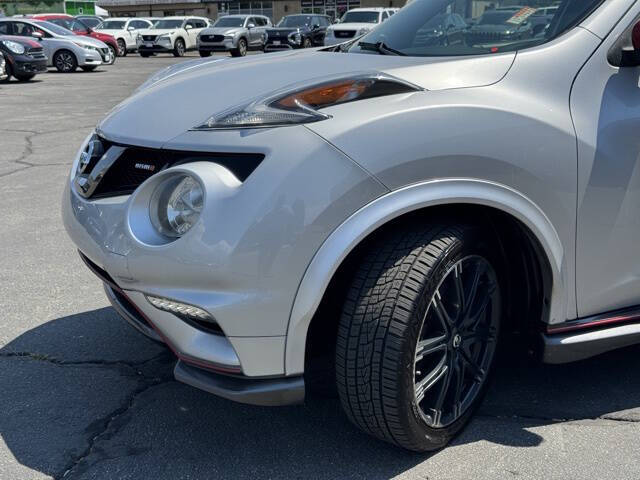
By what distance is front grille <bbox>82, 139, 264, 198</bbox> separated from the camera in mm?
2285

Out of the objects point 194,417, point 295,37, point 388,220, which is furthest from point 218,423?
point 295,37

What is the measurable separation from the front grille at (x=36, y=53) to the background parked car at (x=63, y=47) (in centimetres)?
341

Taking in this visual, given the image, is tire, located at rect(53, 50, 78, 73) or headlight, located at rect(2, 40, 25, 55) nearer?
headlight, located at rect(2, 40, 25, 55)

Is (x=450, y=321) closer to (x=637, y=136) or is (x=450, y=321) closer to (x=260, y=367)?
(x=260, y=367)

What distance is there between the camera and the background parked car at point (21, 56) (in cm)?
1680

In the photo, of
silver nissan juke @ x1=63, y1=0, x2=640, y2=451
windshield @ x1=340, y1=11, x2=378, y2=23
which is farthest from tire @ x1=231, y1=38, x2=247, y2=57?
silver nissan juke @ x1=63, y1=0, x2=640, y2=451

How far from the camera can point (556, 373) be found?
3.31 metres

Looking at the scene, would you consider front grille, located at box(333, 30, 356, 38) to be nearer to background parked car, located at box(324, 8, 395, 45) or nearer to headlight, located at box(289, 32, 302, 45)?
background parked car, located at box(324, 8, 395, 45)

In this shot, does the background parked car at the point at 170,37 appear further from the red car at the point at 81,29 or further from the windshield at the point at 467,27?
the windshield at the point at 467,27

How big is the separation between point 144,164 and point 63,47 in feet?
65.7

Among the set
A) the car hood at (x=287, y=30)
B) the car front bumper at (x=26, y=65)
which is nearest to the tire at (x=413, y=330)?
the car front bumper at (x=26, y=65)

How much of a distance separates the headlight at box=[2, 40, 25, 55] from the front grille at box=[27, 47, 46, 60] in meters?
0.16

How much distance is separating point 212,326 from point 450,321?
0.83m

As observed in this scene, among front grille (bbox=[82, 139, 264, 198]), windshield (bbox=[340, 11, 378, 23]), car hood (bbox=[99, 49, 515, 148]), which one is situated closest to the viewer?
front grille (bbox=[82, 139, 264, 198])
